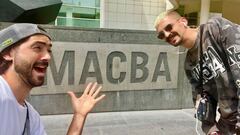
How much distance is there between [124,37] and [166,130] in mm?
1999

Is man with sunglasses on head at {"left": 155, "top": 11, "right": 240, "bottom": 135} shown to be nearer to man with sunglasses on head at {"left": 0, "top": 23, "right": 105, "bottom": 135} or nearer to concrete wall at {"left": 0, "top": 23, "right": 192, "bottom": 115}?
man with sunglasses on head at {"left": 0, "top": 23, "right": 105, "bottom": 135}

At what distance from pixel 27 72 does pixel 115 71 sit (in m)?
4.72

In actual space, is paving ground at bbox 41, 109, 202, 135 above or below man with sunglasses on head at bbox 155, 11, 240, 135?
below

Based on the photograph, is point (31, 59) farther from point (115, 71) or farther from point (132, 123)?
point (115, 71)

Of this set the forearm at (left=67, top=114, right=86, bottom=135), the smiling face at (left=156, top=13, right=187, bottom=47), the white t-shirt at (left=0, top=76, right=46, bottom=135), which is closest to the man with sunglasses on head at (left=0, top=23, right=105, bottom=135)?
the white t-shirt at (left=0, top=76, right=46, bottom=135)

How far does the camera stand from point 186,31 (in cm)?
233

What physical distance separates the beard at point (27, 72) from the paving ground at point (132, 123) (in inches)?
135

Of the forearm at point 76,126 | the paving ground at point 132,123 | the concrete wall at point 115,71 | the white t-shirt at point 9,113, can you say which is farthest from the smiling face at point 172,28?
the concrete wall at point 115,71

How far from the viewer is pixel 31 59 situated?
181 centimetres

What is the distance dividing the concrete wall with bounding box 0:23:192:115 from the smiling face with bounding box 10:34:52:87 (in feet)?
13.7

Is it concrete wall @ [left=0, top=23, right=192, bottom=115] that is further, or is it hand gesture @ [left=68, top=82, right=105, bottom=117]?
concrete wall @ [left=0, top=23, right=192, bottom=115]

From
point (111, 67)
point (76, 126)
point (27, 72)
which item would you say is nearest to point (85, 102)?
point (76, 126)

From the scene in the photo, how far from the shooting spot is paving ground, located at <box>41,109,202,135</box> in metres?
5.34

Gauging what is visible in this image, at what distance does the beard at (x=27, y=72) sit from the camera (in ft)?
5.91
